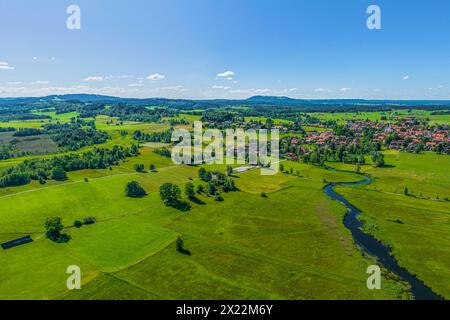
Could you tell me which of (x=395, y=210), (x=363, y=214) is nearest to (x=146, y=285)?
→ (x=363, y=214)

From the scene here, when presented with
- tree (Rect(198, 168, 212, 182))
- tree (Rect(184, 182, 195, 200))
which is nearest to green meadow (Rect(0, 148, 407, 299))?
tree (Rect(184, 182, 195, 200))

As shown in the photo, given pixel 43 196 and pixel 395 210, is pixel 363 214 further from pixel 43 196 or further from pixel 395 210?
pixel 43 196

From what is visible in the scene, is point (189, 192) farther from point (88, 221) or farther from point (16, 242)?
point (16, 242)

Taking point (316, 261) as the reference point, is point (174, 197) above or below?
above

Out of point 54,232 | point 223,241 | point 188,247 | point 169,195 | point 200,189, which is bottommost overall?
point 188,247

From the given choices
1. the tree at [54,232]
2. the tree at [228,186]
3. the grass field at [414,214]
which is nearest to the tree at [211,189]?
the tree at [228,186]

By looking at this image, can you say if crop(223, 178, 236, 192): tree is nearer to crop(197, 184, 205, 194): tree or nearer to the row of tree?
crop(197, 184, 205, 194): tree

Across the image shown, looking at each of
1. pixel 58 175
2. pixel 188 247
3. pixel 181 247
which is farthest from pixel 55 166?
pixel 188 247
